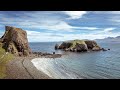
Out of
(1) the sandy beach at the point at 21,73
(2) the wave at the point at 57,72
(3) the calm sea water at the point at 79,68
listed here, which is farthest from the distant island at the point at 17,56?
(3) the calm sea water at the point at 79,68

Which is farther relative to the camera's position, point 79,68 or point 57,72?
point 79,68

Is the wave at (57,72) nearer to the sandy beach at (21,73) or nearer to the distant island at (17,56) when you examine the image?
the distant island at (17,56)

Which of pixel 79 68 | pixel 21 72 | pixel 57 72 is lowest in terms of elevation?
pixel 79 68

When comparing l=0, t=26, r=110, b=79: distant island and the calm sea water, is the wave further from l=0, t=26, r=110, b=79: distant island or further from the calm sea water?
l=0, t=26, r=110, b=79: distant island

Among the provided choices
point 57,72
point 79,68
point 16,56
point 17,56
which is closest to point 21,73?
point 57,72

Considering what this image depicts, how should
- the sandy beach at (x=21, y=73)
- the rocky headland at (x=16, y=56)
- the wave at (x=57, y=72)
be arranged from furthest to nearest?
the wave at (x=57, y=72) → the rocky headland at (x=16, y=56) → the sandy beach at (x=21, y=73)

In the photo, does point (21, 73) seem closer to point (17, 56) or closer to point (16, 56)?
point (16, 56)

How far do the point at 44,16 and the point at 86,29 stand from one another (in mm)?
2609

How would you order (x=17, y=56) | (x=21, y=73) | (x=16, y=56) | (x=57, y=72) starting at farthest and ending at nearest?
(x=17, y=56)
(x=16, y=56)
(x=57, y=72)
(x=21, y=73)

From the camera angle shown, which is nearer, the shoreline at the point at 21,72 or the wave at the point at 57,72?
the shoreline at the point at 21,72

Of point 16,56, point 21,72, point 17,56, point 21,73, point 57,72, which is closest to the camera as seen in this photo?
point 21,73

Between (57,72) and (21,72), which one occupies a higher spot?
(21,72)

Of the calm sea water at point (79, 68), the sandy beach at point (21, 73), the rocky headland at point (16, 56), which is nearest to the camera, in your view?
the sandy beach at point (21, 73)

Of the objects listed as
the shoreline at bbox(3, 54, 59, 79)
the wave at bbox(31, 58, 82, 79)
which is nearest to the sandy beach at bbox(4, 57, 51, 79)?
the shoreline at bbox(3, 54, 59, 79)
